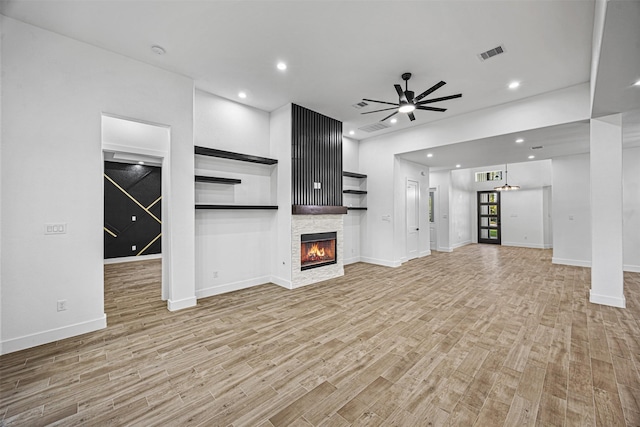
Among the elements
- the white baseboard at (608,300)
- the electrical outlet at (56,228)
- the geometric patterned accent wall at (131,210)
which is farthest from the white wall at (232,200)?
the white baseboard at (608,300)

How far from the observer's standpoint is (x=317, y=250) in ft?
17.9

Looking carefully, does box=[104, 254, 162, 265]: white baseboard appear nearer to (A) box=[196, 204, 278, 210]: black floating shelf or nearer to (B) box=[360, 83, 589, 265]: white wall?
(A) box=[196, 204, 278, 210]: black floating shelf

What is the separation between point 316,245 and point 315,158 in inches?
70.2

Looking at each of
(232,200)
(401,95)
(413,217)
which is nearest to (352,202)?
(413,217)

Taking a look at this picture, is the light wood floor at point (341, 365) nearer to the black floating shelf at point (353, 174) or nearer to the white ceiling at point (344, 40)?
the white ceiling at point (344, 40)

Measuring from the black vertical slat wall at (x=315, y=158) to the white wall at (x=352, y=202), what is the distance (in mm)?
1289

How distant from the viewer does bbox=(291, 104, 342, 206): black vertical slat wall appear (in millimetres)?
5020

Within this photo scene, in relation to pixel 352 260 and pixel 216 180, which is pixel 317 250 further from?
pixel 216 180

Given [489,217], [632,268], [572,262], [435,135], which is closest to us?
[435,135]

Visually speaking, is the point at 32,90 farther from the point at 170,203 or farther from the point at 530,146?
the point at 530,146

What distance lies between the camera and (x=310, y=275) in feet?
17.0

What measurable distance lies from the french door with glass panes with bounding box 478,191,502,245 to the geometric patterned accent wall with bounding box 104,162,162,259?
42.2 feet

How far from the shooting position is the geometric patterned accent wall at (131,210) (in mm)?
7270

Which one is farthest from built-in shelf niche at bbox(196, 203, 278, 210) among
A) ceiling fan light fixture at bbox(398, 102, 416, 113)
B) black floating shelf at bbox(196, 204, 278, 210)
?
ceiling fan light fixture at bbox(398, 102, 416, 113)
